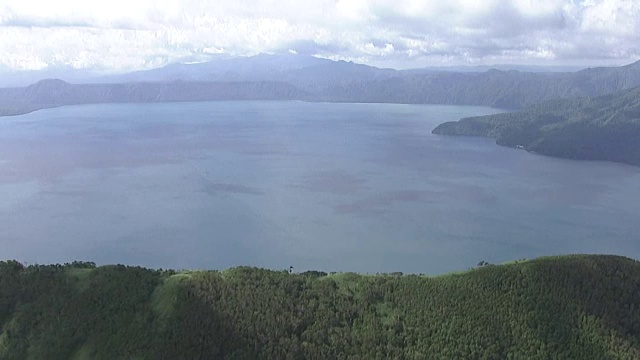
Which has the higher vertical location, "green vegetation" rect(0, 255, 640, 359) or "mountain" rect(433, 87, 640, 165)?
"mountain" rect(433, 87, 640, 165)

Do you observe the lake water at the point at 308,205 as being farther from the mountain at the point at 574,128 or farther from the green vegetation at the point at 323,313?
the green vegetation at the point at 323,313

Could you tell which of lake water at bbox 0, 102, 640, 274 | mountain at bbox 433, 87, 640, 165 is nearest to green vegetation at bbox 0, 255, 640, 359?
lake water at bbox 0, 102, 640, 274

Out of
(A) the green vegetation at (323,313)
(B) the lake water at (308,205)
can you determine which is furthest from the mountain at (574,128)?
(A) the green vegetation at (323,313)

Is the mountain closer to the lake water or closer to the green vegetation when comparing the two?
the lake water

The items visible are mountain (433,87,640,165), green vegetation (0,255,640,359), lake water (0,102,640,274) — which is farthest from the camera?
mountain (433,87,640,165)

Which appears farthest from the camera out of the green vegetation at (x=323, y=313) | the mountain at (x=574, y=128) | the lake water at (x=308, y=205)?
the mountain at (x=574, y=128)

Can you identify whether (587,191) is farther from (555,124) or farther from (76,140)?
(76,140)
